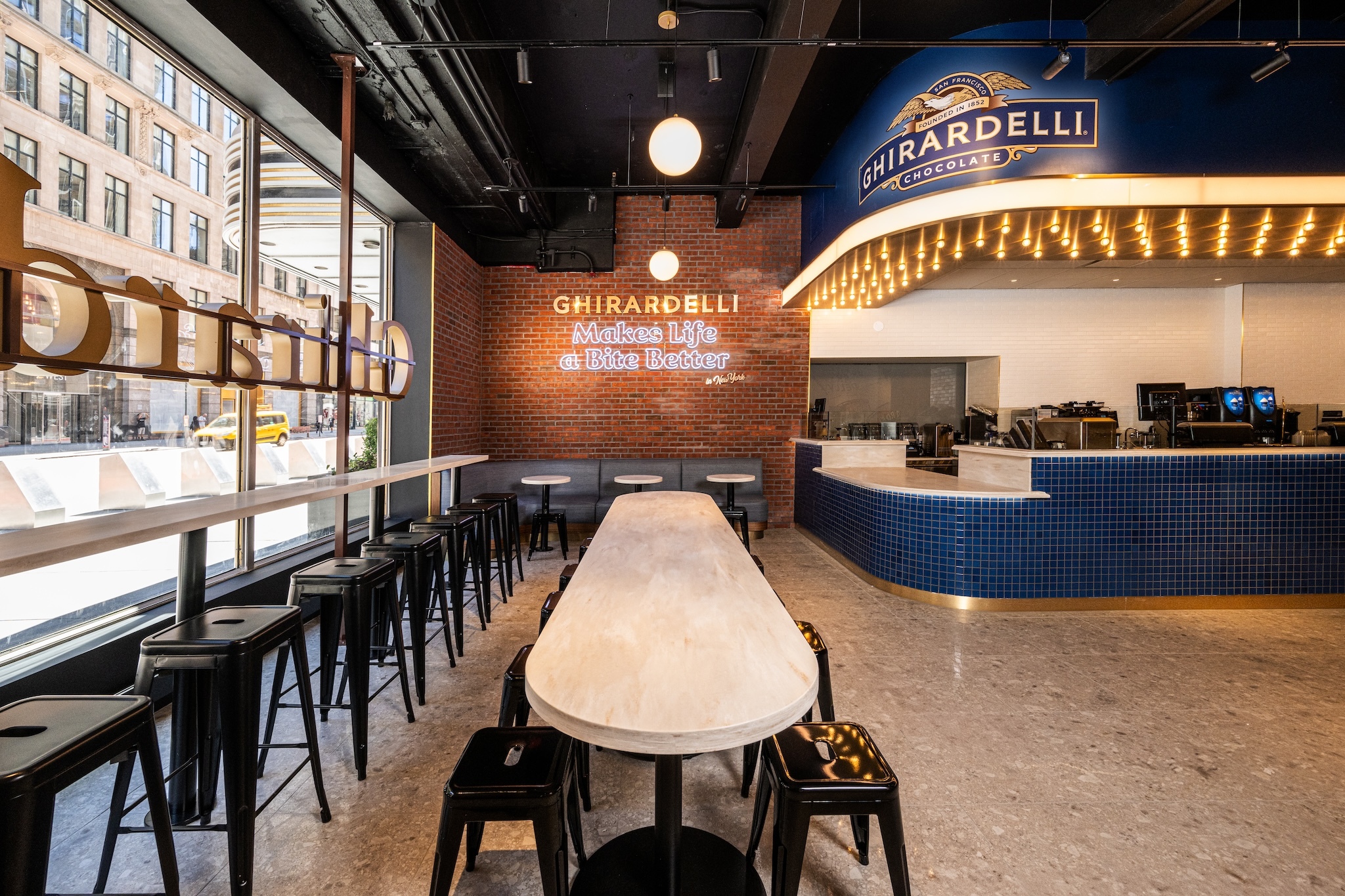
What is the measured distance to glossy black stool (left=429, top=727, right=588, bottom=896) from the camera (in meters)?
1.25

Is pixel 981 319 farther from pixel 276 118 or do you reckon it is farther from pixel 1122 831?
pixel 276 118

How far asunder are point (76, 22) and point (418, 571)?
295cm

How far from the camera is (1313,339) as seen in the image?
6.45 meters

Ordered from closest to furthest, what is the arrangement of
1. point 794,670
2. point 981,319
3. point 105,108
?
point 794,670
point 105,108
point 981,319

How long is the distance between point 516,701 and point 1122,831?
2136 millimetres

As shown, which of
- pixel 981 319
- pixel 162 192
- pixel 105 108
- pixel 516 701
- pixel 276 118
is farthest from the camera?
pixel 981 319

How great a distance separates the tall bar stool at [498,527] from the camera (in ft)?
14.0

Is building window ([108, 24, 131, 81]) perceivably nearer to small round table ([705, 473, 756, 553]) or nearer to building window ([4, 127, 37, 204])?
→ building window ([4, 127, 37, 204])

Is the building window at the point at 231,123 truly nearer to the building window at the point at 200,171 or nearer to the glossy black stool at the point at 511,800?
the building window at the point at 200,171

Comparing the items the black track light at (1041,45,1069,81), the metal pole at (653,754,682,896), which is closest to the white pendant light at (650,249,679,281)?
the black track light at (1041,45,1069,81)

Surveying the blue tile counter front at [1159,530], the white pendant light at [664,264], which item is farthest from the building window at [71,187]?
the blue tile counter front at [1159,530]

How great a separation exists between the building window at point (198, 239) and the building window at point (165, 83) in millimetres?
562

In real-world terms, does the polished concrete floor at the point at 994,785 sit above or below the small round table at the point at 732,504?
below

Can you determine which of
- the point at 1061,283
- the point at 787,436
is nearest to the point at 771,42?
the point at 787,436
